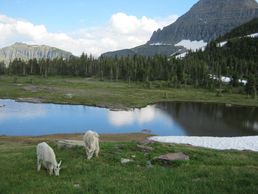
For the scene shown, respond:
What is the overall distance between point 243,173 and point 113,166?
24.8 ft

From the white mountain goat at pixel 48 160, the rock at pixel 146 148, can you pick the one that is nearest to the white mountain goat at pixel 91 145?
the white mountain goat at pixel 48 160

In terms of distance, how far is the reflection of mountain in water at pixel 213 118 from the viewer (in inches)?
2704

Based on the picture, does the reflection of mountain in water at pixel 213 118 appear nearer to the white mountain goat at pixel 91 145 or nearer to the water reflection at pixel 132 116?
the water reflection at pixel 132 116

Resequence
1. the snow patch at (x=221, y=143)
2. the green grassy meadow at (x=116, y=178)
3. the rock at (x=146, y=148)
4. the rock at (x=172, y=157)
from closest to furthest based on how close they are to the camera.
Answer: the green grassy meadow at (x=116, y=178) < the rock at (x=172, y=157) < the rock at (x=146, y=148) < the snow patch at (x=221, y=143)

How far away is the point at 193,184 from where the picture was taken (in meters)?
15.9

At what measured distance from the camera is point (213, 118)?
279ft

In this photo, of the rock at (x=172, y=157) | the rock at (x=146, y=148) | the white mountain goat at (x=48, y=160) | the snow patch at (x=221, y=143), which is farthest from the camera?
the snow patch at (x=221, y=143)

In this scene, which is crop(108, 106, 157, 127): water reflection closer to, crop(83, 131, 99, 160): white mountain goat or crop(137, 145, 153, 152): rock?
crop(137, 145, 153, 152): rock

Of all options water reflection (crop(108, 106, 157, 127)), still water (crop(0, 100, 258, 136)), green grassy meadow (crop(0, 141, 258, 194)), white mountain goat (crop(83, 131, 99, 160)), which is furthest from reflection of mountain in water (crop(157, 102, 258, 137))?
green grassy meadow (crop(0, 141, 258, 194))

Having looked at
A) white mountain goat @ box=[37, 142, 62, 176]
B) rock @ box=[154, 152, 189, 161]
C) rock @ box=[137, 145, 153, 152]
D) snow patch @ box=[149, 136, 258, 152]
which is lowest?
snow patch @ box=[149, 136, 258, 152]

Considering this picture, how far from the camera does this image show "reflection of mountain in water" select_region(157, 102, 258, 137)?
6869 centimetres

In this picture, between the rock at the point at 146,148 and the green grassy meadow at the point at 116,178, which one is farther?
the rock at the point at 146,148

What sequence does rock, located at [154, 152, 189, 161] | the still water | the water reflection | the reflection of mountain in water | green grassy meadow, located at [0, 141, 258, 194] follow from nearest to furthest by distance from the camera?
green grassy meadow, located at [0, 141, 258, 194]
rock, located at [154, 152, 189, 161]
the still water
the reflection of mountain in water
the water reflection

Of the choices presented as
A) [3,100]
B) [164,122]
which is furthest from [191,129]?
[3,100]
